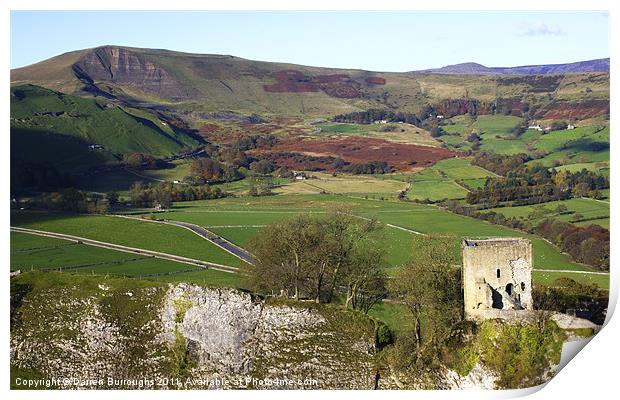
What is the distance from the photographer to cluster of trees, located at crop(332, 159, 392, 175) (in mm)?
72625

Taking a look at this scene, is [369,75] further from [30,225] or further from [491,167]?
[30,225]

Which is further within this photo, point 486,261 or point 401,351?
point 486,261

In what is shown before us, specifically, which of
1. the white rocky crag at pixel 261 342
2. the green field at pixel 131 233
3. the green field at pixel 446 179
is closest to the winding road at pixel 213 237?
the green field at pixel 131 233

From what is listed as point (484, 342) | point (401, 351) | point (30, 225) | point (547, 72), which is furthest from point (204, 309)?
point (547, 72)

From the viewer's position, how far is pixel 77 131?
62.7 meters

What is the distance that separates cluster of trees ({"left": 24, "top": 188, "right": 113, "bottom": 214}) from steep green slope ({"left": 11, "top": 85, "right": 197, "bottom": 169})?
3.47 metres

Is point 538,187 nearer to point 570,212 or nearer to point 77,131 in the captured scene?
point 570,212

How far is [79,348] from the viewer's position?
2352cm

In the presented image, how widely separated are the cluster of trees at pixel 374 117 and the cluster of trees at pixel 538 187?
127 feet

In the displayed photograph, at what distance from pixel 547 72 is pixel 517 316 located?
100505 millimetres

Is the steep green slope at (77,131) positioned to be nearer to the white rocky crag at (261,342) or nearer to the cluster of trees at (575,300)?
the white rocky crag at (261,342)

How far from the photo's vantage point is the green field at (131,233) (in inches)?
1583

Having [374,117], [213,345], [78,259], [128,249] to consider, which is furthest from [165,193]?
[374,117]

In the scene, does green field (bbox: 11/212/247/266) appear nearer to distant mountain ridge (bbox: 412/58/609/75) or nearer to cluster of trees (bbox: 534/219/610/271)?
cluster of trees (bbox: 534/219/610/271)
